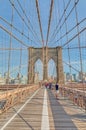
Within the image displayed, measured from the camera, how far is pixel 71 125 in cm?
700

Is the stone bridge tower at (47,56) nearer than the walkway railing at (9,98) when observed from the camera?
No

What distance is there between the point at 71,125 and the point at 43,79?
190 feet

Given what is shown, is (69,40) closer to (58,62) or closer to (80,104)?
(80,104)

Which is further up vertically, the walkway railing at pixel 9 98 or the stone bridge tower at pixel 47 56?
the stone bridge tower at pixel 47 56

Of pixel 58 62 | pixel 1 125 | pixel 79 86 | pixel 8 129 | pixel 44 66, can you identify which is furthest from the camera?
pixel 58 62

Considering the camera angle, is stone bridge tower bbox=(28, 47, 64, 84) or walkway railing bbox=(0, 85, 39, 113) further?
stone bridge tower bbox=(28, 47, 64, 84)

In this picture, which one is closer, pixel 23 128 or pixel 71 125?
pixel 23 128

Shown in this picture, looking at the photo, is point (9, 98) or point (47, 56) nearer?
point (9, 98)

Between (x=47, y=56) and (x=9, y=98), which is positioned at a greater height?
(x=47, y=56)

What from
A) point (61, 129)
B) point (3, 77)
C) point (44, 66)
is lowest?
point (61, 129)

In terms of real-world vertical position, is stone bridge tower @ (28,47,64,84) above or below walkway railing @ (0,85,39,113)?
above

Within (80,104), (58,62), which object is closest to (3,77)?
(80,104)

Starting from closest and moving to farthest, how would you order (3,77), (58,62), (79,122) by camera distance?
(79,122)
(3,77)
(58,62)

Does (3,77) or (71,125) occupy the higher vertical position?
(3,77)
